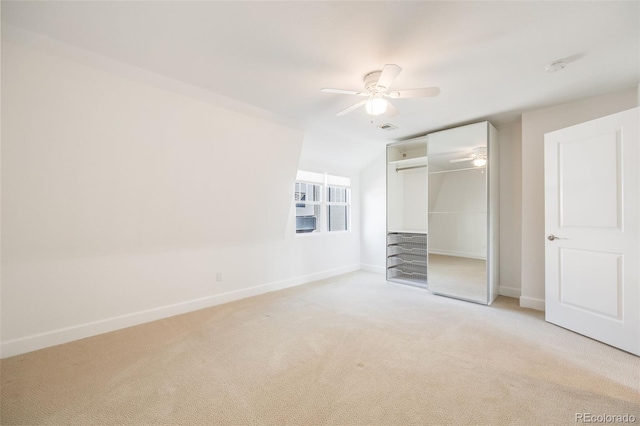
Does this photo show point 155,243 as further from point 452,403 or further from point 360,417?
point 452,403

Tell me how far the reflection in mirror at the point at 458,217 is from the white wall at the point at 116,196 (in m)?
2.24

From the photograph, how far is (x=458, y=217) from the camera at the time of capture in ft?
13.1

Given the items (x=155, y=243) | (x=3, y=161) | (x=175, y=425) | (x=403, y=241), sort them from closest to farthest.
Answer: (x=175, y=425) < (x=3, y=161) < (x=155, y=243) < (x=403, y=241)

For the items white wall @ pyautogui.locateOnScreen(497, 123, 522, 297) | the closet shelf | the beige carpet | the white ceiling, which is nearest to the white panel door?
the beige carpet

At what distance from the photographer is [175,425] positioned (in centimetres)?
160

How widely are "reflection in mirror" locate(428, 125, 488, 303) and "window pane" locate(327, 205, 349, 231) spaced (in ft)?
6.20

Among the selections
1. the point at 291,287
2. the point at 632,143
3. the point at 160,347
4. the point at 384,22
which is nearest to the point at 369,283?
the point at 291,287

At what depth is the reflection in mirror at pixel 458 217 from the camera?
371 centimetres

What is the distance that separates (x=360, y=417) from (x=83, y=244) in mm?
3011

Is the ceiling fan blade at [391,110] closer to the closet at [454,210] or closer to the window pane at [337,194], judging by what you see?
the closet at [454,210]

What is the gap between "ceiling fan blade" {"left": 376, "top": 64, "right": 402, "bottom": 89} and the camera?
1.90 m

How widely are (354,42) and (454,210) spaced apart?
2.96 meters

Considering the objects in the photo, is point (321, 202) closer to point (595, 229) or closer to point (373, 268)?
point (373, 268)

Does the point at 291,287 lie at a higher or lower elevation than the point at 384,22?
lower
